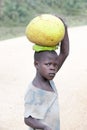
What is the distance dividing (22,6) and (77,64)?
1209cm

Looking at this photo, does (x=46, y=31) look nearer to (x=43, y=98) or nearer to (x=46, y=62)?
(x=46, y=62)

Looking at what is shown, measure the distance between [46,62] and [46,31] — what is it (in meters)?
0.21

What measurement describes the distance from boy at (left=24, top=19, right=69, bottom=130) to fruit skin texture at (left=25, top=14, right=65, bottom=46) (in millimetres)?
108

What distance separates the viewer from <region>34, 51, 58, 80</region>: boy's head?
8.91 feet

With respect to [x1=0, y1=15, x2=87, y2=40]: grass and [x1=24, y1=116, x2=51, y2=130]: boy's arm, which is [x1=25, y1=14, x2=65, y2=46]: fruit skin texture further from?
[x1=0, y1=15, x2=87, y2=40]: grass

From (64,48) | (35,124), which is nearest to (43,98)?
(35,124)

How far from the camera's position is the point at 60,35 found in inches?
104

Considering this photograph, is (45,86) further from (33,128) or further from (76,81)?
(76,81)

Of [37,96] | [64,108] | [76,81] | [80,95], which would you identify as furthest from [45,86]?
[76,81]

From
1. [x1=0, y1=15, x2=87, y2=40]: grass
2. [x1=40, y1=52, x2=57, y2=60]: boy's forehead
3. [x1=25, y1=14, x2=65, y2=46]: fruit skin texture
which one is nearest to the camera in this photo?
[x1=25, y1=14, x2=65, y2=46]: fruit skin texture

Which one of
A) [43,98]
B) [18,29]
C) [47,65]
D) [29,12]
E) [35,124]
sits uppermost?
[47,65]

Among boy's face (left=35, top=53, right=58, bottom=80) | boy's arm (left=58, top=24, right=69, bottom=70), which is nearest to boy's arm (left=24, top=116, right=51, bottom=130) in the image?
boy's face (left=35, top=53, right=58, bottom=80)

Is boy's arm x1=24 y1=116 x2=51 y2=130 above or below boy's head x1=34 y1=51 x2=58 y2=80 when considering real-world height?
below

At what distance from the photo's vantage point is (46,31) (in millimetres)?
2604
